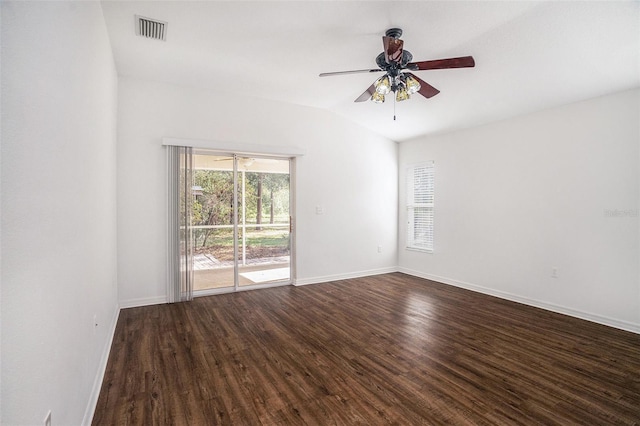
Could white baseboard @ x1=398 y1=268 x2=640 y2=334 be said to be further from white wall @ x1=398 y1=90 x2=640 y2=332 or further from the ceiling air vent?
the ceiling air vent

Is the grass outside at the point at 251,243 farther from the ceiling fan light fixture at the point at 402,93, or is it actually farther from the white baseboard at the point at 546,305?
the ceiling fan light fixture at the point at 402,93

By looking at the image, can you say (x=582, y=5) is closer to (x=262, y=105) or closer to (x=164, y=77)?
(x=262, y=105)

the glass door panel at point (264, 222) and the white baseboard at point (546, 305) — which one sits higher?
the glass door panel at point (264, 222)

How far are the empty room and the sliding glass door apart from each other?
0.04 m

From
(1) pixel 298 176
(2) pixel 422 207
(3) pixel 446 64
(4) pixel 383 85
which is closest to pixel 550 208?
(2) pixel 422 207

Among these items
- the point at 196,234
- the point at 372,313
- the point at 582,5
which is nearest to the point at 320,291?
the point at 372,313

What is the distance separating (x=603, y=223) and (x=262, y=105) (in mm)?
4869

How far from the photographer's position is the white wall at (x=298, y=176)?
4.21m

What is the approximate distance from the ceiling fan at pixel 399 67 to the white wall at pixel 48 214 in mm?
1985

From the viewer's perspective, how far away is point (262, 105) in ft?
16.5

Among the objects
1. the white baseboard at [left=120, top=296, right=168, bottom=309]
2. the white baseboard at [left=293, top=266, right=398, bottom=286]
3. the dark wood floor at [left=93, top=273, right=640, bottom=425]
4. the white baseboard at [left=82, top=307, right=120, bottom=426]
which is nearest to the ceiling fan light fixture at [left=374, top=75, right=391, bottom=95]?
the dark wood floor at [left=93, top=273, right=640, bottom=425]

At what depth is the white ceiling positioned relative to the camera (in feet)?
8.77

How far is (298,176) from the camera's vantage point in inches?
211

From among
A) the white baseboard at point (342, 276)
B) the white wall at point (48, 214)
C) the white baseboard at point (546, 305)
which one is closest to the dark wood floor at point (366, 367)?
the white baseboard at point (546, 305)
